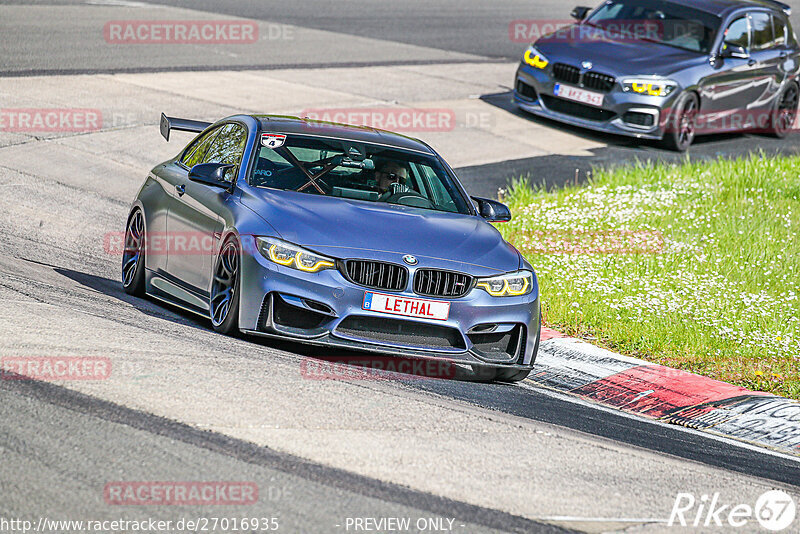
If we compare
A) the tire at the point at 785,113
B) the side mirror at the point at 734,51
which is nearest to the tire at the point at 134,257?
the side mirror at the point at 734,51

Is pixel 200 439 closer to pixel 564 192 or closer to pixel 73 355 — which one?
pixel 73 355

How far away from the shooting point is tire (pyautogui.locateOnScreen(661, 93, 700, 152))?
17250mm

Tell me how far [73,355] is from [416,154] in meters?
3.64

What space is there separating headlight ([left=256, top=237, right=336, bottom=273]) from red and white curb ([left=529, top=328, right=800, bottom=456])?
6.69ft

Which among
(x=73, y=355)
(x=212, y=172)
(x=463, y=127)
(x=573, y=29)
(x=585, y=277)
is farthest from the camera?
(x=573, y=29)

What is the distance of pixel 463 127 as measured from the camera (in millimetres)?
17359

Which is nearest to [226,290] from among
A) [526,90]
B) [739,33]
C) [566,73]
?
[566,73]

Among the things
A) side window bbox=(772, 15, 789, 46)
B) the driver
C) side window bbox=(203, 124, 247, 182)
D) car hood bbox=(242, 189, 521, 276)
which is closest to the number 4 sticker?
side window bbox=(203, 124, 247, 182)

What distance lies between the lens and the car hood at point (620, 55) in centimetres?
1720

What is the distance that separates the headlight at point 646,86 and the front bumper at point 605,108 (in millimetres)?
59

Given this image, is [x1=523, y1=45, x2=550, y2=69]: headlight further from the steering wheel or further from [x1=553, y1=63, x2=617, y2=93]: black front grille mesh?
the steering wheel

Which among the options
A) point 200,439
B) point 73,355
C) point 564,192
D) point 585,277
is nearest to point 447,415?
point 200,439

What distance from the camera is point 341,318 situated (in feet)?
22.9

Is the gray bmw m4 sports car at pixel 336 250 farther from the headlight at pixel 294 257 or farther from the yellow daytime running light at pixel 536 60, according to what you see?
the yellow daytime running light at pixel 536 60
